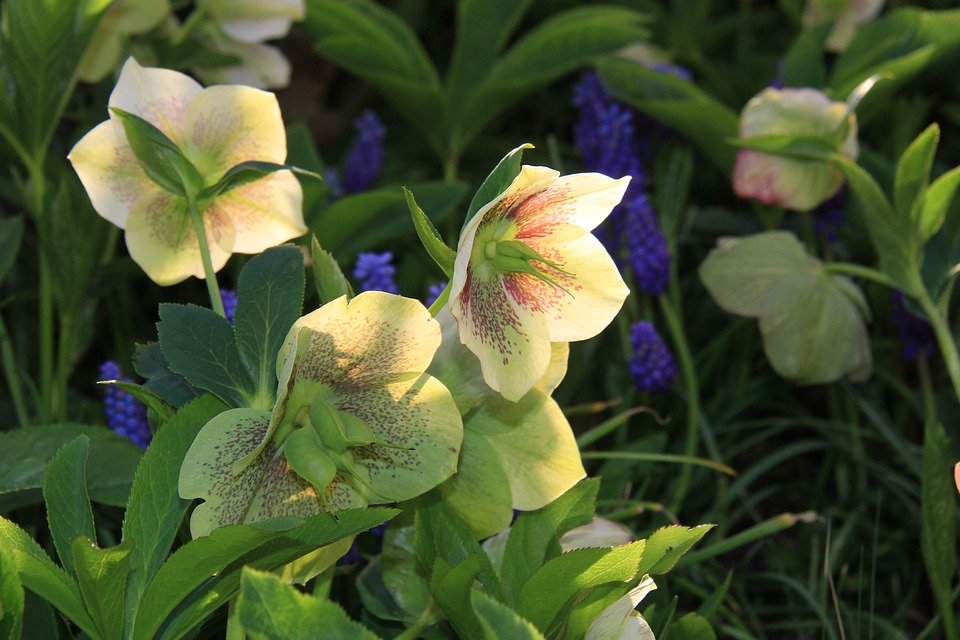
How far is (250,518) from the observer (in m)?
Answer: 0.58

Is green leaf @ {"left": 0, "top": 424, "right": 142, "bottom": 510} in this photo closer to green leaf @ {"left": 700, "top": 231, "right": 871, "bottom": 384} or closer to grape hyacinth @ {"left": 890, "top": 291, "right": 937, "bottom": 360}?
green leaf @ {"left": 700, "top": 231, "right": 871, "bottom": 384}

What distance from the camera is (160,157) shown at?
0.65 metres

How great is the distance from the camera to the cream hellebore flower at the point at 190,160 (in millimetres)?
682

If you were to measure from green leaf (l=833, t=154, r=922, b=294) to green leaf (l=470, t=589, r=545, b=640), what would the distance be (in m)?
0.54

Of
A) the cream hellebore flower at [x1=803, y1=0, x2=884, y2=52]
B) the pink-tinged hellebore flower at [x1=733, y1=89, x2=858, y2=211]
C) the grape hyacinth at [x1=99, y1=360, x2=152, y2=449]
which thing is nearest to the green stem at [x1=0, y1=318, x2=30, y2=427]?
the grape hyacinth at [x1=99, y1=360, x2=152, y2=449]

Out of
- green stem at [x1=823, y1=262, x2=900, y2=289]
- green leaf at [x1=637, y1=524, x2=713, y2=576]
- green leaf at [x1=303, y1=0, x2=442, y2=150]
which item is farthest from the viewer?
green leaf at [x1=303, y1=0, x2=442, y2=150]

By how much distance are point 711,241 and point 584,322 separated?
2.64 feet

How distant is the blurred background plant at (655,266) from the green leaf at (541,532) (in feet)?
0.53

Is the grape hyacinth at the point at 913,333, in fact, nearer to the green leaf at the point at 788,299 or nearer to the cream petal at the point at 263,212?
the green leaf at the point at 788,299

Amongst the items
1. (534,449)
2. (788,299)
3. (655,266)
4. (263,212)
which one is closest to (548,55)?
(655,266)

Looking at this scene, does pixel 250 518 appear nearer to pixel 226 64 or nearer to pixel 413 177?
pixel 226 64

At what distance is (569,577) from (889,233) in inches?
18.4

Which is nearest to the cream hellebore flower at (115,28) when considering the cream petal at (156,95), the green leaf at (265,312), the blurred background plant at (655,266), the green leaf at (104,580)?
the blurred background plant at (655,266)

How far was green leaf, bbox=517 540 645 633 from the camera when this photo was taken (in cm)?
57
